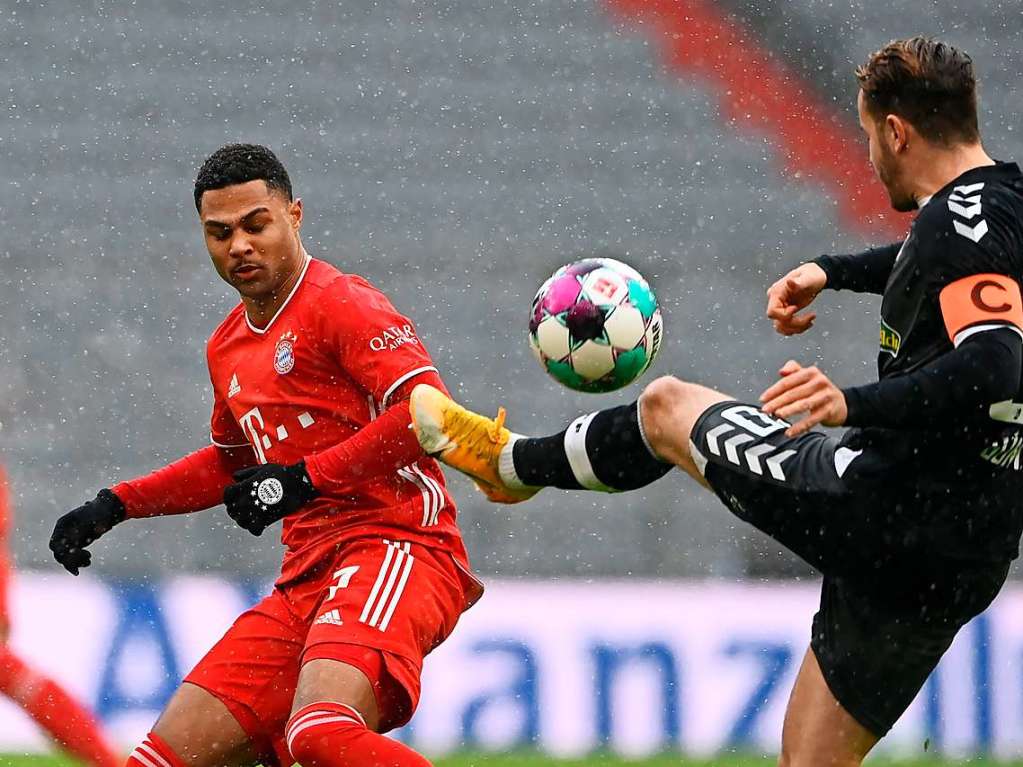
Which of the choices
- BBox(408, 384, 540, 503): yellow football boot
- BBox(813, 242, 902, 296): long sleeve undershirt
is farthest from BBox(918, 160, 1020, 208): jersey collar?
BBox(408, 384, 540, 503): yellow football boot

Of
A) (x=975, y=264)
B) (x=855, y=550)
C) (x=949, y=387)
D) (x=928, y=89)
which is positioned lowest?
(x=855, y=550)

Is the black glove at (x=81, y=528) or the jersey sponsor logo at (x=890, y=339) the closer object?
the jersey sponsor logo at (x=890, y=339)

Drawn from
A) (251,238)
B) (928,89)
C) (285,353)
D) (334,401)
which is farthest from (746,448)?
(251,238)

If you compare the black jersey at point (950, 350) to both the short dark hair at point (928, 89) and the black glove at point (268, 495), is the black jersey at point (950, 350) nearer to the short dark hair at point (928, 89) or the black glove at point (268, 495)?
the short dark hair at point (928, 89)

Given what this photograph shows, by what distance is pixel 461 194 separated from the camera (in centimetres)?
908

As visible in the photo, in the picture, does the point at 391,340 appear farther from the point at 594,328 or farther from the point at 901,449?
the point at 901,449

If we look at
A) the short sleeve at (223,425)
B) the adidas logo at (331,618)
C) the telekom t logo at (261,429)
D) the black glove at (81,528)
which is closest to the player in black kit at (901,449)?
the adidas logo at (331,618)

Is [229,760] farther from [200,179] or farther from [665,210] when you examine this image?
[665,210]

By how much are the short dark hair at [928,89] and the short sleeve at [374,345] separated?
128 cm

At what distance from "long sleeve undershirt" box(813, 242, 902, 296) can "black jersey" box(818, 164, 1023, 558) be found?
43 cm

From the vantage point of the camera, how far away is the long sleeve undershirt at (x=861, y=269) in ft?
13.1

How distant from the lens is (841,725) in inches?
143

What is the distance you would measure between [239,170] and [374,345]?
0.67m

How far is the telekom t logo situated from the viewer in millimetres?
4191
